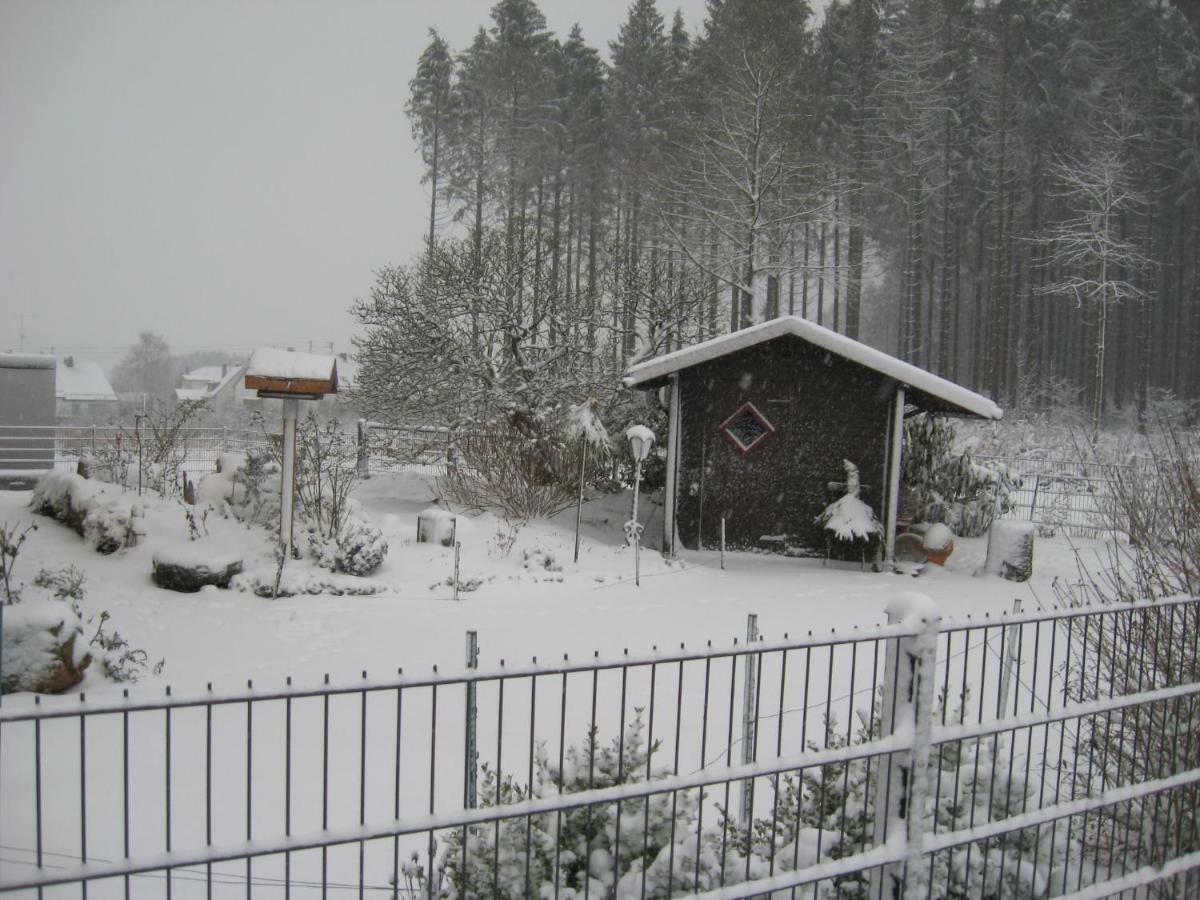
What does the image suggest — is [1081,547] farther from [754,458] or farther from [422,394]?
[422,394]

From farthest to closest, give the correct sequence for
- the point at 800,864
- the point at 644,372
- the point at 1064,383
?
the point at 1064,383
the point at 644,372
the point at 800,864

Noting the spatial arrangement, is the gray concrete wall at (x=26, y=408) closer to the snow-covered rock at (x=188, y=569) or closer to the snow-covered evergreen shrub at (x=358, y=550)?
the snow-covered rock at (x=188, y=569)

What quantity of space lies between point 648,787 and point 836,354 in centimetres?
1165

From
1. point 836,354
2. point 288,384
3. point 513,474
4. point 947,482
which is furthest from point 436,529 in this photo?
point 947,482

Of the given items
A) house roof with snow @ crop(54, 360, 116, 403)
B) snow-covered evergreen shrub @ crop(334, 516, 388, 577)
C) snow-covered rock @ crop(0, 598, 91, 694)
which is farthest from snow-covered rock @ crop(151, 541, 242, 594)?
house roof with snow @ crop(54, 360, 116, 403)

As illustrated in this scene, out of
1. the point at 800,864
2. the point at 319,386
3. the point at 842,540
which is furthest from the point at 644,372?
the point at 800,864

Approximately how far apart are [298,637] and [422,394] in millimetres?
10286

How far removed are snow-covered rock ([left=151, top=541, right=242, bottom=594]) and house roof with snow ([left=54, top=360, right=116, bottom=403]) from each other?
3589cm

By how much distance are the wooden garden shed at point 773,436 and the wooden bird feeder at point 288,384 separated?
4633 mm

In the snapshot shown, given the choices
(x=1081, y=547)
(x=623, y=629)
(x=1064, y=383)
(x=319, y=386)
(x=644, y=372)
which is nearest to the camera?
(x=623, y=629)

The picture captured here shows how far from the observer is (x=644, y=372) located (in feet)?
44.3

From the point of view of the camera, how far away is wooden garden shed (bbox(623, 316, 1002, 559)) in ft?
44.4

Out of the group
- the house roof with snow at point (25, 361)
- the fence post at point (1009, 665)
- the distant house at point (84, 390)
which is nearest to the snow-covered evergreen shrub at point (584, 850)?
the fence post at point (1009, 665)

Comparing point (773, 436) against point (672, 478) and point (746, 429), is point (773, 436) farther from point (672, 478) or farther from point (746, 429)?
point (672, 478)
